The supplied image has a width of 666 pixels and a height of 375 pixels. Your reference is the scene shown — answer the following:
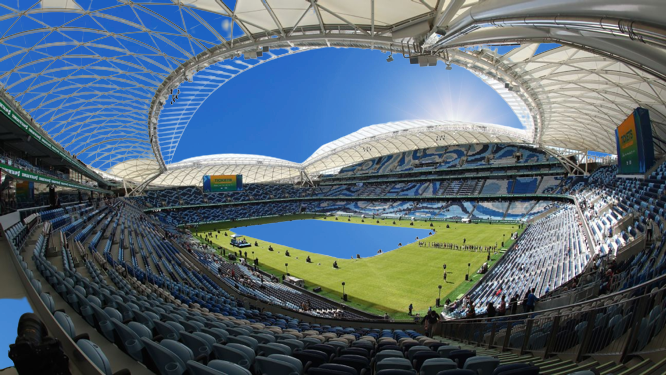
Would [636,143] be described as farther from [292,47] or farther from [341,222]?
[341,222]

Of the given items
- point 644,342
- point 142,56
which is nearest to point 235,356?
point 644,342

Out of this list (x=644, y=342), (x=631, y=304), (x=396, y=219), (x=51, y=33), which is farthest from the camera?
(x=396, y=219)

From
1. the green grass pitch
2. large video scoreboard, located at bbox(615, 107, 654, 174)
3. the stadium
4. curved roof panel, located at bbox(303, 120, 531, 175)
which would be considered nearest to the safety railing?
the stadium

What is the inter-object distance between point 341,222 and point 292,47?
40.5 m

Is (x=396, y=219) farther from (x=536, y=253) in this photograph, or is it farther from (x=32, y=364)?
(x=32, y=364)

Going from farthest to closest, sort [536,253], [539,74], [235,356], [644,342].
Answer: [536,253] < [539,74] < [644,342] < [235,356]

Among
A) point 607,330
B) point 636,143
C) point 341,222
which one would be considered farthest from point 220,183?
point 607,330

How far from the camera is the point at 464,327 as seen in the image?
34.1ft

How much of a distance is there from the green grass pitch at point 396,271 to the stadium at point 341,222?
0.83 ft

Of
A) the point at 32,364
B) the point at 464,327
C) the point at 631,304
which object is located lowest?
the point at 464,327

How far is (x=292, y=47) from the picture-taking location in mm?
17234

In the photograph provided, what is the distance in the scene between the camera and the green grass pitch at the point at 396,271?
Answer: 69.9 feet

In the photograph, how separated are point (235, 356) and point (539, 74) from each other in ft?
81.6

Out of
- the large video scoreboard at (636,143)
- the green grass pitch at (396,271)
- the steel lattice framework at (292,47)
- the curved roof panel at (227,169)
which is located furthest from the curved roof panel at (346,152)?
the large video scoreboard at (636,143)
